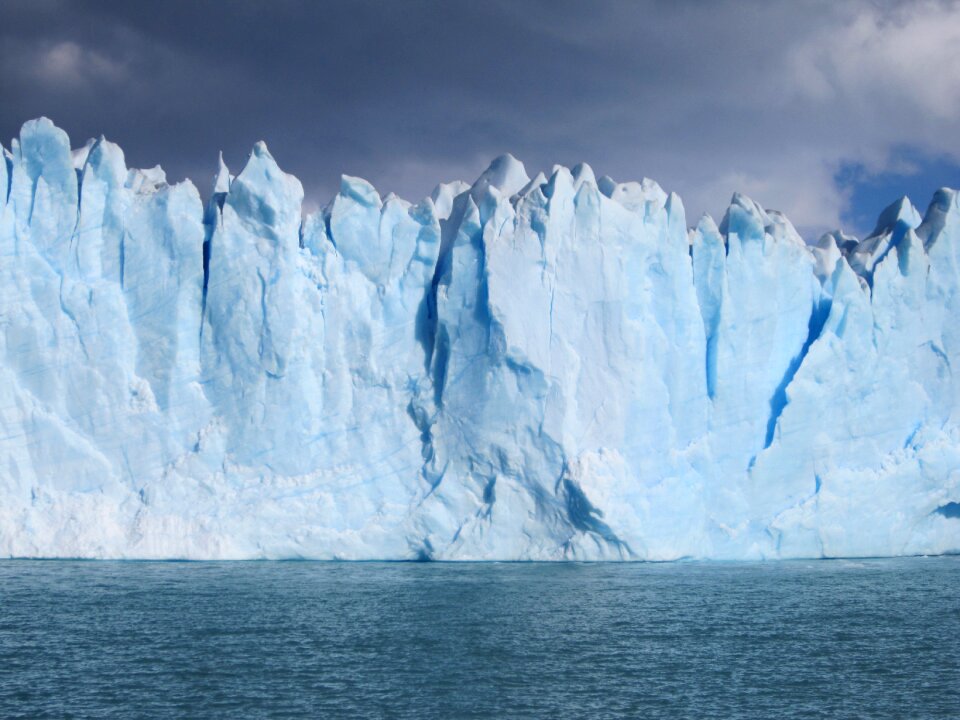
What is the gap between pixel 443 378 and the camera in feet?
55.5

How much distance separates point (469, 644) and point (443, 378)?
7.08 meters

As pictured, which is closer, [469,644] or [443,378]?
[469,644]

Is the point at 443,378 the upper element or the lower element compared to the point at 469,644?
upper

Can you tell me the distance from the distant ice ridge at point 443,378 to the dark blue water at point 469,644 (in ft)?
4.40

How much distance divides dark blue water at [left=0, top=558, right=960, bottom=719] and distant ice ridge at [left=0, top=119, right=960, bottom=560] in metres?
1.34

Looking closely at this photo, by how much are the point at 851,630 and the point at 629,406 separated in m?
6.12

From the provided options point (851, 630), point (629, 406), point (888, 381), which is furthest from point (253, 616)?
point (888, 381)

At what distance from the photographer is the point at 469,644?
405 inches

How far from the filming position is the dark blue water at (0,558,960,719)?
8305 mm

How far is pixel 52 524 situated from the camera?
15664 mm

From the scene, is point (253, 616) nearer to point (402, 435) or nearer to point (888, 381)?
point (402, 435)

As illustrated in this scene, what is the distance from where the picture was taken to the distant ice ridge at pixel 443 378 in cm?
1611

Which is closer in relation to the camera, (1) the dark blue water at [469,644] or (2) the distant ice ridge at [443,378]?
(1) the dark blue water at [469,644]

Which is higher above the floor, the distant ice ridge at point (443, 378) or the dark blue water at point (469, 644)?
the distant ice ridge at point (443, 378)
